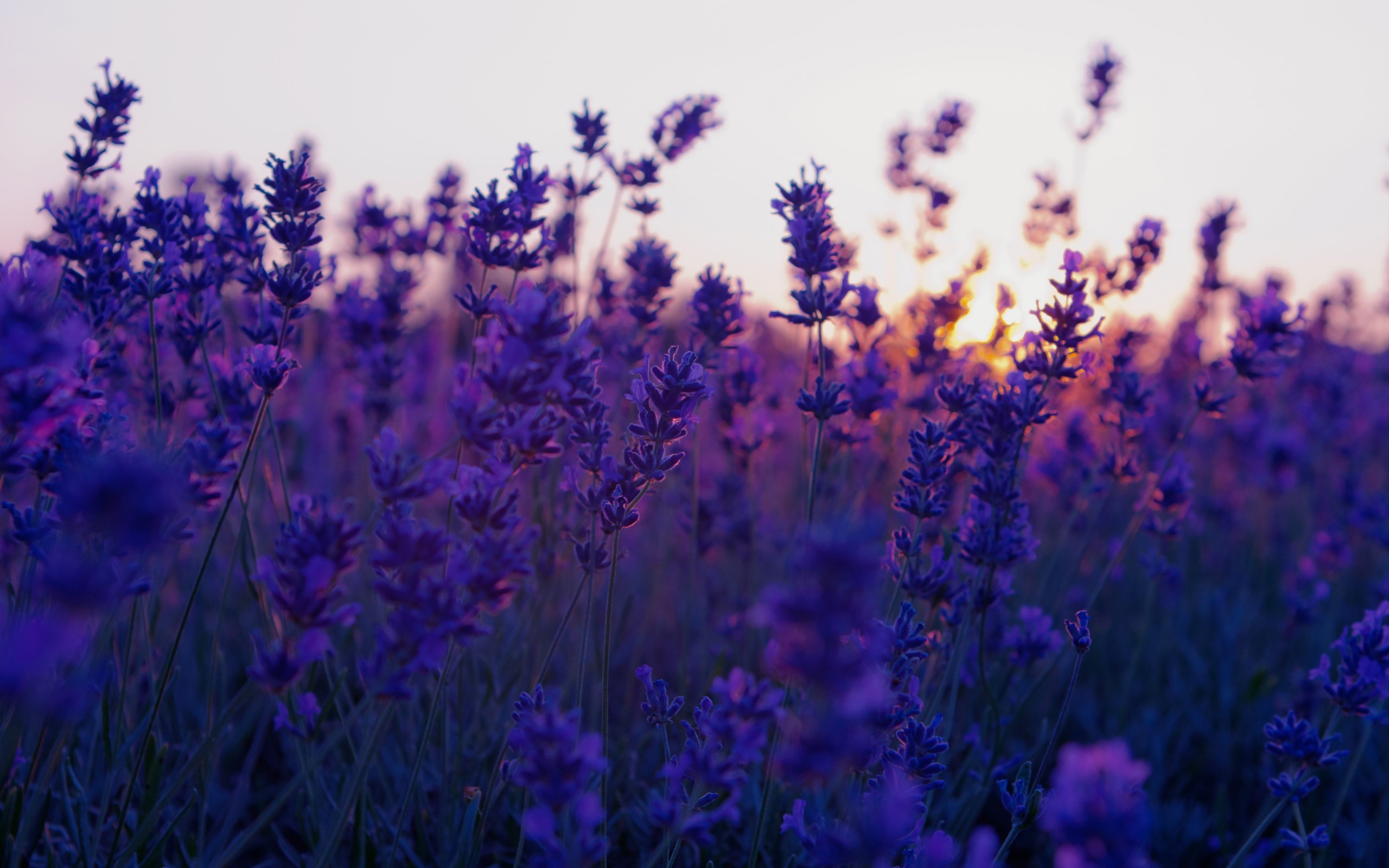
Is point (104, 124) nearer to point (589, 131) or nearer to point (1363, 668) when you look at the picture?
point (589, 131)

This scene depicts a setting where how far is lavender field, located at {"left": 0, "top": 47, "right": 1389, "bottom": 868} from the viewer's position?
1.19 meters

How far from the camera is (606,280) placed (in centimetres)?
332

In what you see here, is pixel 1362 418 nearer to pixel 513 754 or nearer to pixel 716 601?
pixel 716 601

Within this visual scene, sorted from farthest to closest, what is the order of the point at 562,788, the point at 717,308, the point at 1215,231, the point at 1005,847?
the point at 1215,231
the point at 717,308
the point at 1005,847
the point at 562,788

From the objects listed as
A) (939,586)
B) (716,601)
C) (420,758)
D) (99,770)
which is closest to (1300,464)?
(716,601)

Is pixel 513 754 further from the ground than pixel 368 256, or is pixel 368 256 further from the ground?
pixel 368 256

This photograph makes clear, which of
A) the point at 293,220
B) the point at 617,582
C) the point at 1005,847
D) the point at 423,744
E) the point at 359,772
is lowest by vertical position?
the point at 359,772

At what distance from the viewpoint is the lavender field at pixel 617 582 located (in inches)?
46.9

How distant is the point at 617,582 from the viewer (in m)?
3.89

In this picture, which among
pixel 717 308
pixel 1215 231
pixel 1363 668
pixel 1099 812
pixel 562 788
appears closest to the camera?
pixel 1099 812

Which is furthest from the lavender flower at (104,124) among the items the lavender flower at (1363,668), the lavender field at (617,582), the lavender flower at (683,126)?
the lavender flower at (1363,668)

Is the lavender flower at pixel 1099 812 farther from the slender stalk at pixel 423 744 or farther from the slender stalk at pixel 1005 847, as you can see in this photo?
the slender stalk at pixel 423 744

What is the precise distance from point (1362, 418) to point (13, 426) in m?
7.60

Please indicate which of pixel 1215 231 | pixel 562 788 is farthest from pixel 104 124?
pixel 1215 231
